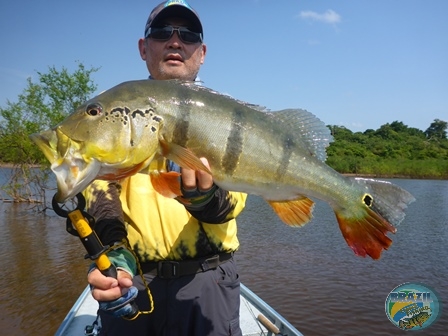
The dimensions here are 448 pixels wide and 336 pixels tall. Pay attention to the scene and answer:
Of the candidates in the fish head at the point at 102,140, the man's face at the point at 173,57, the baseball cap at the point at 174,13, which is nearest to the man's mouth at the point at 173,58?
the man's face at the point at 173,57

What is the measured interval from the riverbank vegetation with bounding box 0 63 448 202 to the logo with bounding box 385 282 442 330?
651 cm

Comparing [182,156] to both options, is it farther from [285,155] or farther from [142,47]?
[142,47]

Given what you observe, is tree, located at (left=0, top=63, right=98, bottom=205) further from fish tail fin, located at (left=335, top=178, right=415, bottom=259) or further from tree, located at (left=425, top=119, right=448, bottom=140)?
tree, located at (left=425, top=119, right=448, bottom=140)

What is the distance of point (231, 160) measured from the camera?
235 centimetres

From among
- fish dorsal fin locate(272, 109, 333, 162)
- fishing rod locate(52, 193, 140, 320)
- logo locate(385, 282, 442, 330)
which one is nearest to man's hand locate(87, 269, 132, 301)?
fishing rod locate(52, 193, 140, 320)

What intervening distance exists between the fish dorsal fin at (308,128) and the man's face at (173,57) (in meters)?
0.97

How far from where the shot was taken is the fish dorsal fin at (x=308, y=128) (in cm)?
268

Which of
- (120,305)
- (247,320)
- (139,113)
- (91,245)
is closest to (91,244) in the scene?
(91,245)

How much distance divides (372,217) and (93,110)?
2008 mm

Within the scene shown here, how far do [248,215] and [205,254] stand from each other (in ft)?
63.3

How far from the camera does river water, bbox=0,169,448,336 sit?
29.9 feet

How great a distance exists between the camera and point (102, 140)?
2.18 meters

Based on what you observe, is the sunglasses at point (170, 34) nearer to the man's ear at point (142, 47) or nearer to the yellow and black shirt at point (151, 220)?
the man's ear at point (142, 47)

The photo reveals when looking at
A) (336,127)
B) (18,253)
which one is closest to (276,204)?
(18,253)
